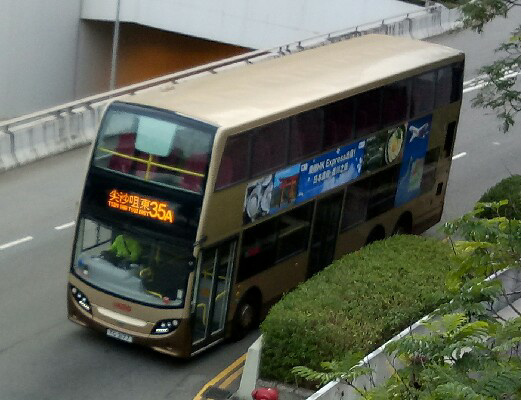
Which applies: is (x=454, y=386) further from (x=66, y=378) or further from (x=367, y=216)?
(x=367, y=216)

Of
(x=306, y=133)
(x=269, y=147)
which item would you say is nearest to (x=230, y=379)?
(x=269, y=147)

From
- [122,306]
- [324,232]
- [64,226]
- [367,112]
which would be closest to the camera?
[122,306]

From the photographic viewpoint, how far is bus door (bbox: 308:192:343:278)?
1716cm

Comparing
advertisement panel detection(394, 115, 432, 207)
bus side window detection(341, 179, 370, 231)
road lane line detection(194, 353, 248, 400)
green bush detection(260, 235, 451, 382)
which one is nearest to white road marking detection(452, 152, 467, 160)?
advertisement panel detection(394, 115, 432, 207)

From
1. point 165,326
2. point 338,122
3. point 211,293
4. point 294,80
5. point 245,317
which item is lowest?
point 245,317

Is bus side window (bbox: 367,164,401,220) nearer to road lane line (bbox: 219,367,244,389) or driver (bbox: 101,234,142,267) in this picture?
road lane line (bbox: 219,367,244,389)

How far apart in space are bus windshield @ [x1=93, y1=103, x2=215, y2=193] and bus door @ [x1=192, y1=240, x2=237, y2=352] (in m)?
1.06

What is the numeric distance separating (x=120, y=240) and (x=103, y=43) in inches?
948

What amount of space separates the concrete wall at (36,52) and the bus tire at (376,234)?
59.9 feet

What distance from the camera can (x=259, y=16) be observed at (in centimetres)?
3397

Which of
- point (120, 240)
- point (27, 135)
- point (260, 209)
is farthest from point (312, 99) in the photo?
point (27, 135)

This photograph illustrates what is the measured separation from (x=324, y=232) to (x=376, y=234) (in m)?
2.02

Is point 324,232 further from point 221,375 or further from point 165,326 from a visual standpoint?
point 165,326

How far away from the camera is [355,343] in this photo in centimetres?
1326
